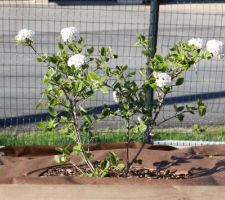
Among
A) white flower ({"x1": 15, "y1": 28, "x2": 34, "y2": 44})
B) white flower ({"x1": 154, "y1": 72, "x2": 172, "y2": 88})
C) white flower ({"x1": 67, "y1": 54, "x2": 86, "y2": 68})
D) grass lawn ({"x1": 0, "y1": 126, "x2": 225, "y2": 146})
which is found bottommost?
grass lawn ({"x1": 0, "y1": 126, "x2": 225, "y2": 146})

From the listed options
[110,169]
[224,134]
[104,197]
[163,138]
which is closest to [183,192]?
[104,197]

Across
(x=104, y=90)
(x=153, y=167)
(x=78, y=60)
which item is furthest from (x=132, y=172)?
(x=78, y=60)

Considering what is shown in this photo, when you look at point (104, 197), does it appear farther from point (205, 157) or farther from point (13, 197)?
point (205, 157)

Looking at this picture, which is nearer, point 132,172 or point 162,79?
point 162,79

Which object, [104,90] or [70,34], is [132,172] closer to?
[104,90]

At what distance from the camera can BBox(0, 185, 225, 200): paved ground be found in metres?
2.91

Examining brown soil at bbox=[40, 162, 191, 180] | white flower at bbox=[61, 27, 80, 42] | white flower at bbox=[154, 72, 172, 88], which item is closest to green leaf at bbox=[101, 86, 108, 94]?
white flower at bbox=[154, 72, 172, 88]

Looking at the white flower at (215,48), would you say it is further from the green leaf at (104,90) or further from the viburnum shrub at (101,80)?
the green leaf at (104,90)

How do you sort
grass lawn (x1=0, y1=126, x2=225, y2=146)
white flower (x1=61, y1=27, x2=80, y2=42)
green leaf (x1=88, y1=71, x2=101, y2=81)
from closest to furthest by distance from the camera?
green leaf (x1=88, y1=71, x2=101, y2=81) < white flower (x1=61, y1=27, x2=80, y2=42) < grass lawn (x1=0, y1=126, x2=225, y2=146)

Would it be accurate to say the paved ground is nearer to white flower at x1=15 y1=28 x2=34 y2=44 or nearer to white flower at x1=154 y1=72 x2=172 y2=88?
white flower at x1=154 y1=72 x2=172 y2=88

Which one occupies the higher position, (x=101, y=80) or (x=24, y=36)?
(x=24, y=36)

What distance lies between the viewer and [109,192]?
2967 mm

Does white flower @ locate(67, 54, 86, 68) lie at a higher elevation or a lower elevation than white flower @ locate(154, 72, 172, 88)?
higher

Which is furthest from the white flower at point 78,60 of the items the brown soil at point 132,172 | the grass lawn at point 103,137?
the grass lawn at point 103,137
